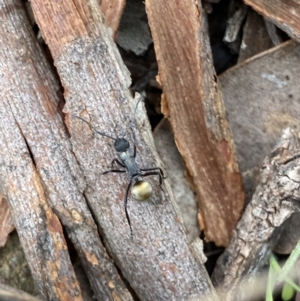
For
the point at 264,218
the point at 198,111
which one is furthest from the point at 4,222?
the point at 264,218

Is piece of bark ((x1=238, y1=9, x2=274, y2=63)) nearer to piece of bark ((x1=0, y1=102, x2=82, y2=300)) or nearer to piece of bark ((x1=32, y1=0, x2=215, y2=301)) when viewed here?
piece of bark ((x1=32, y1=0, x2=215, y2=301))

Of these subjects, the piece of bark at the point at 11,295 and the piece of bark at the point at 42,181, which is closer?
the piece of bark at the point at 11,295

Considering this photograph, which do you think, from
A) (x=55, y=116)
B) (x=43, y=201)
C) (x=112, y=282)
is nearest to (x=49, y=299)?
(x=112, y=282)

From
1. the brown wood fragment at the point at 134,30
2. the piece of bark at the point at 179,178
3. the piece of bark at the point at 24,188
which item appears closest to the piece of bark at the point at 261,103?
the piece of bark at the point at 179,178

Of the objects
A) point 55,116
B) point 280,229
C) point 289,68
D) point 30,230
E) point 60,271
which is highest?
point 55,116

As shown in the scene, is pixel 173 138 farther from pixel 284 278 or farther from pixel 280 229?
pixel 284 278

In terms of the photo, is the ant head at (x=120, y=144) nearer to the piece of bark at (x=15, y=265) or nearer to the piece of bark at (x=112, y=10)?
the piece of bark at (x=112, y=10)

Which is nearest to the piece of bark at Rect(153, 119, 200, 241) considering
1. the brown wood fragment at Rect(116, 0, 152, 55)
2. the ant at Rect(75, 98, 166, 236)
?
the ant at Rect(75, 98, 166, 236)
